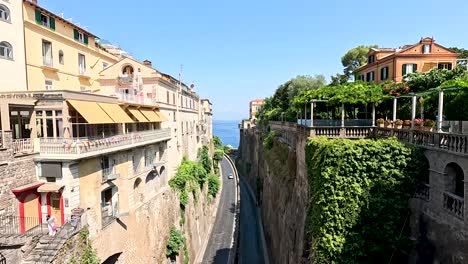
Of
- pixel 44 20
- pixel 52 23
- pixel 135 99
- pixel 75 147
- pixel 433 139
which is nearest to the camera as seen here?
pixel 433 139

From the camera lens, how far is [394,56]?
28.5 meters

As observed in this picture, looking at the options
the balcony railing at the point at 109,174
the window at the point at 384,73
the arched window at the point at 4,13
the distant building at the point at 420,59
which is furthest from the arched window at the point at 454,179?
the arched window at the point at 4,13

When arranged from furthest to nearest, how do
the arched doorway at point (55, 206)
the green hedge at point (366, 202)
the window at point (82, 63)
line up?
the window at point (82, 63), the arched doorway at point (55, 206), the green hedge at point (366, 202)

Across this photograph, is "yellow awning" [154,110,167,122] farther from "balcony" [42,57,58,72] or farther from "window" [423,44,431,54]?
"window" [423,44,431,54]

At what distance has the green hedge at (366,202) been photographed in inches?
441

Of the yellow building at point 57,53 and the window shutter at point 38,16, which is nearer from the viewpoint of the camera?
the yellow building at point 57,53

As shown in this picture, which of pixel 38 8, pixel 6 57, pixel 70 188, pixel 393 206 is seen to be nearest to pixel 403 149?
pixel 393 206

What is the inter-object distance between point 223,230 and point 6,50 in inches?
1285

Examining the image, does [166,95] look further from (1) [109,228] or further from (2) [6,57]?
(1) [109,228]

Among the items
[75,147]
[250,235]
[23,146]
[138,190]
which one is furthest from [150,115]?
[250,235]

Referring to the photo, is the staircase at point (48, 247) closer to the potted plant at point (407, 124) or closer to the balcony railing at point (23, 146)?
the balcony railing at point (23, 146)

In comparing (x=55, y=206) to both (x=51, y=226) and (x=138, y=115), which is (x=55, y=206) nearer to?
(x=51, y=226)

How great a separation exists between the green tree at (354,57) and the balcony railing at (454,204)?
47.8 metres

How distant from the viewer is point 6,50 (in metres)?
17.8
